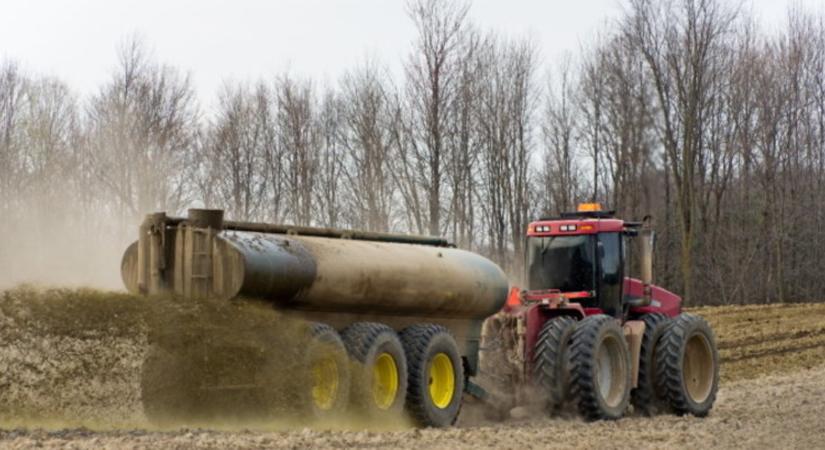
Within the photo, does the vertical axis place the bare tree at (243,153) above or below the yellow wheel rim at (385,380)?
above

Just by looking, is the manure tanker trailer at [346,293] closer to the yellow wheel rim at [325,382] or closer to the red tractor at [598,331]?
the yellow wheel rim at [325,382]

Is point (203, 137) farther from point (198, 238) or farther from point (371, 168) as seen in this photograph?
point (198, 238)

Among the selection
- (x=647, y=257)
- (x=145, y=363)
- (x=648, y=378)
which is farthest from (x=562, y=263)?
(x=145, y=363)

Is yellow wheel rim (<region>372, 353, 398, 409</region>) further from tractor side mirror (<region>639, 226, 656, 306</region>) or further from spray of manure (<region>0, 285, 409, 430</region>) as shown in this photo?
tractor side mirror (<region>639, 226, 656, 306</region>)

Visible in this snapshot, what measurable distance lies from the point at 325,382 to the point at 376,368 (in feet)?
2.95

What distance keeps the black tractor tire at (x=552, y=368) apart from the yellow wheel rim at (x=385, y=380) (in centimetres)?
201

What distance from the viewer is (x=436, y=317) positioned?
13.8m

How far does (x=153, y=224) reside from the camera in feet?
38.7

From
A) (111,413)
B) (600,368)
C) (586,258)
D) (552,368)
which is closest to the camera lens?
(111,413)

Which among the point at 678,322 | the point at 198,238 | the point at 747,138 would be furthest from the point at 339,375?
the point at 747,138

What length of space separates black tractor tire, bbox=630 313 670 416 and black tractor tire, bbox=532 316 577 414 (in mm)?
1741

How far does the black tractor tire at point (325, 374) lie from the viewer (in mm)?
11289

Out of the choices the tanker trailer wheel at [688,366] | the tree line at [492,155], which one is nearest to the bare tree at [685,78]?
the tree line at [492,155]

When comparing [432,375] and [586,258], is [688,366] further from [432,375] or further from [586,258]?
[432,375]
